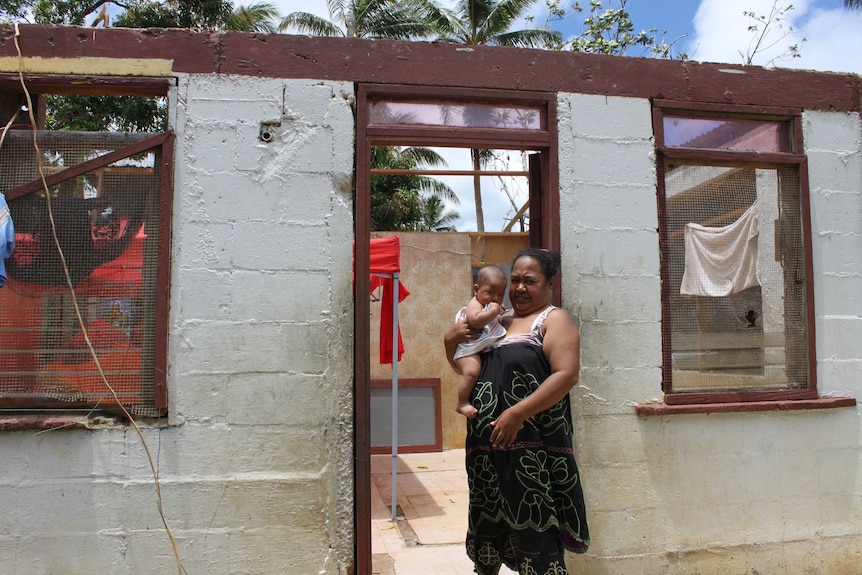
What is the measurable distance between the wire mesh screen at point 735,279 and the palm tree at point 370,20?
52.8 feet

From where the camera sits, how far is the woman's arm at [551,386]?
306cm

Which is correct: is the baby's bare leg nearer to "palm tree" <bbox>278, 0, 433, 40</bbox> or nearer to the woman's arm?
the woman's arm

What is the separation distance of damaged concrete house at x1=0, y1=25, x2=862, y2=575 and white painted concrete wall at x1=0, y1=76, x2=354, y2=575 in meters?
0.01

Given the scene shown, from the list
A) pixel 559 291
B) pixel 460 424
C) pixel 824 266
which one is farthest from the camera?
pixel 460 424

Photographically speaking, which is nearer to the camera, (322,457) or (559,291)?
(322,457)

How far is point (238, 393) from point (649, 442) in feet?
7.68

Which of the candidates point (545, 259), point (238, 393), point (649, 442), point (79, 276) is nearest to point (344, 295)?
point (238, 393)

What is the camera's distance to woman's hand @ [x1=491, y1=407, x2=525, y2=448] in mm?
3062

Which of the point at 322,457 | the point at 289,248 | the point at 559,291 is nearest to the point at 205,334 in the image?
the point at 289,248

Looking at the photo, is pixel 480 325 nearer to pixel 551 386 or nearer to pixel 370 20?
pixel 551 386

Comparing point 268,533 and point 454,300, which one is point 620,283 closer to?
point 268,533

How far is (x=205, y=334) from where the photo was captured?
362 cm

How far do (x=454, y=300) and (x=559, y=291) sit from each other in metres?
5.52

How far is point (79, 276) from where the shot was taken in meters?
3.66
